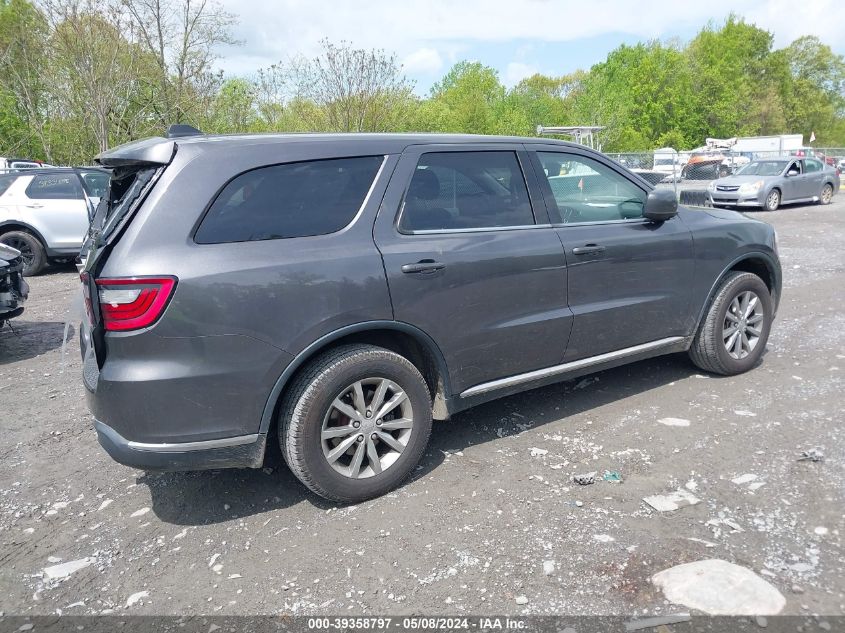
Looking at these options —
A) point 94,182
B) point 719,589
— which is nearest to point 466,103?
point 94,182

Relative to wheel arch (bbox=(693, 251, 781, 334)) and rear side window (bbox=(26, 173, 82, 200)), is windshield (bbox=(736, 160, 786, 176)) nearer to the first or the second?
wheel arch (bbox=(693, 251, 781, 334))

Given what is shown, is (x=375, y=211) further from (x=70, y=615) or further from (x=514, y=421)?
(x=70, y=615)

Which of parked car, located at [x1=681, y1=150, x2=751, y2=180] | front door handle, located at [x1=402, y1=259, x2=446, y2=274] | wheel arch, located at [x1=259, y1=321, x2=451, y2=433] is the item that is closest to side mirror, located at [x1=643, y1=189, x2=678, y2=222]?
front door handle, located at [x1=402, y1=259, x2=446, y2=274]

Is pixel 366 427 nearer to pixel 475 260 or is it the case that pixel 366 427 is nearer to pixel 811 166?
pixel 475 260

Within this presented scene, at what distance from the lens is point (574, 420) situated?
4.42 meters

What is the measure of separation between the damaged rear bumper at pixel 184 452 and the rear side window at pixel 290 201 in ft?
3.13

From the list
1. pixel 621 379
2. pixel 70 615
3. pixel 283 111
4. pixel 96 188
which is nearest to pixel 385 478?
pixel 70 615

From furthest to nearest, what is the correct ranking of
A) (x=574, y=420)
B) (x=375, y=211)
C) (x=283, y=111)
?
(x=283, y=111) < (x=574, y=420) < (x=375, y=211)

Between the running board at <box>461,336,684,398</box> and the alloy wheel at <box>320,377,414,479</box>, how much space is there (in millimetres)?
471

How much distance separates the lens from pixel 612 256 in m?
4.24

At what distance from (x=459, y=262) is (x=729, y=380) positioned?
2.69 meters

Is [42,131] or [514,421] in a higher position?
[42,131]

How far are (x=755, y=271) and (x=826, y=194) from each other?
18.9 metres

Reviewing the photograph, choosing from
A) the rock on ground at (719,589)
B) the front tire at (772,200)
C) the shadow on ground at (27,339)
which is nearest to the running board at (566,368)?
the rock on ground at (719,589)
